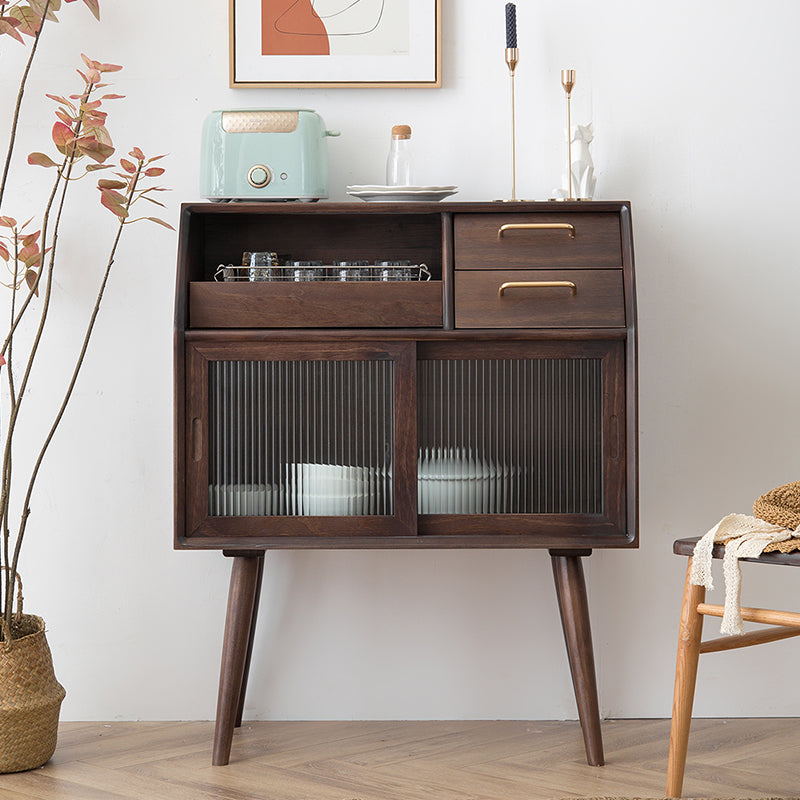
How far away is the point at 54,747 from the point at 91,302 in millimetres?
1012

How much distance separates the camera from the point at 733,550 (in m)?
1.69

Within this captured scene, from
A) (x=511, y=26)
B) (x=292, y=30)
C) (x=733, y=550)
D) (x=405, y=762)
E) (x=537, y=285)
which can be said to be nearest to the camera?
(x=733, y=550)

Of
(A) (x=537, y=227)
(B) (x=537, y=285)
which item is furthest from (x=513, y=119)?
(B) (x=537, y=285)

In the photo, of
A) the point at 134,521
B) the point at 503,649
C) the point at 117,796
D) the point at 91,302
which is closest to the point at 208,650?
the point at 134,521

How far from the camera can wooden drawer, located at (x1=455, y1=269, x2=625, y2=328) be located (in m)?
1.96

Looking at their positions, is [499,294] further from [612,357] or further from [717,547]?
[717,547]

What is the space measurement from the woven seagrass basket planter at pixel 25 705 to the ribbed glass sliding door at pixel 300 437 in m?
0.49

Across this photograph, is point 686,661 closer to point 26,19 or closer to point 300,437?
point 300,437

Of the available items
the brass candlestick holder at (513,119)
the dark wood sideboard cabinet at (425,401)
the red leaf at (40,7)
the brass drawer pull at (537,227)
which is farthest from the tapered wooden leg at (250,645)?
the red leaf at (40,7)

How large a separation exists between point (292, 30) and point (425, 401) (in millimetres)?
988

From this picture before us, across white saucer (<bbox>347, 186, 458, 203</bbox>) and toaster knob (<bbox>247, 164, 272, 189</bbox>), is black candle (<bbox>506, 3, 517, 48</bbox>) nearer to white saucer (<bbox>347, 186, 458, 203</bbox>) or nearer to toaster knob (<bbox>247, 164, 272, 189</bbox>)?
white saucer (<bbox>347, 186, 458, 203</bbox>)

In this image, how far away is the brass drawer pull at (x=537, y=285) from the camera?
194 cm

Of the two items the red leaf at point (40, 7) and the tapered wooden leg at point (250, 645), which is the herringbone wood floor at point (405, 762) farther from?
the red leaf at point (40, 7)

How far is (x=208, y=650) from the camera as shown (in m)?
2.34
